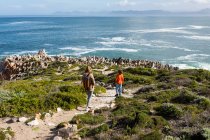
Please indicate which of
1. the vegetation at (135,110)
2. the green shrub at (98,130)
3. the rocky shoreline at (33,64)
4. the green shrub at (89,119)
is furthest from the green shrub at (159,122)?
the rocky shoreline at (33,64)

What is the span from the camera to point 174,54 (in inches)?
2643

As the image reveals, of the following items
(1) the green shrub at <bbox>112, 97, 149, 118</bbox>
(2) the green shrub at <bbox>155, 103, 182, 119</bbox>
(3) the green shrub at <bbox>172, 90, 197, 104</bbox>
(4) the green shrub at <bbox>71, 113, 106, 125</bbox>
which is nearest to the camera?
(4) the green shrub at <bbox>71, 113, 106, 125</bbox>

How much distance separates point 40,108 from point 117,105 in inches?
148

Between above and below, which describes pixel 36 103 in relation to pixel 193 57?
above

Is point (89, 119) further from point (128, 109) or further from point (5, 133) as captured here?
point (5, 133)

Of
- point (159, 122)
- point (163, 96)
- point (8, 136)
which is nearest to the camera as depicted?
point (8, 136)

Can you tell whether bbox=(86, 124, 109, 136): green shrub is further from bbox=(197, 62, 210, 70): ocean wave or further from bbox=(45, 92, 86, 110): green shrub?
bbox=(197, 62, 210, 70): ocean wave

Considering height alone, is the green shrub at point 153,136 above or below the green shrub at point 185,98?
above

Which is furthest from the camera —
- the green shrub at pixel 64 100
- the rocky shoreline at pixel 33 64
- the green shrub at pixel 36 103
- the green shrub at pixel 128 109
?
the rocky shoreline at pixel 33 64

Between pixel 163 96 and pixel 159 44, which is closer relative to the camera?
pixel 163 96

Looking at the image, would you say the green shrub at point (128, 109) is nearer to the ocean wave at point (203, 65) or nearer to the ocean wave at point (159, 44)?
the ocean wave at point (203, 65)

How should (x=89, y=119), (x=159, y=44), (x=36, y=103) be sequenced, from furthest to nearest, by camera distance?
(x=159, y=44) → (x=36, y=103) → (x=89, y=119)

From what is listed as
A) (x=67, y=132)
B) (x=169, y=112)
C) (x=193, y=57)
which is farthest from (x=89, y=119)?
(x=193, y=57)

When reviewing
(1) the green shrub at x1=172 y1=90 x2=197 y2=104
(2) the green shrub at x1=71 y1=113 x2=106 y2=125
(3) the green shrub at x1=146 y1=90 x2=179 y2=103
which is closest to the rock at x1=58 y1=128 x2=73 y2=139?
(2) the green shrub at x1=71 y1=113 x2=106 y2=125
